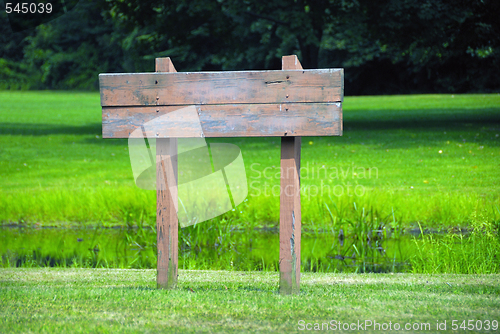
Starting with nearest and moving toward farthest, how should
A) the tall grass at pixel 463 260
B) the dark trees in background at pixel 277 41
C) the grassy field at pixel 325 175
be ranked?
the tall grass at pixel 463 260 < the grassy field at pixel 325 175 < the dark trees in background at pixel 277 41

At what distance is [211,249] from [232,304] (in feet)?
15.6

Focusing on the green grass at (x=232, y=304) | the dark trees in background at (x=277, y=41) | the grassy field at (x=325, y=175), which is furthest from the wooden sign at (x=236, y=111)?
the dark trees in background at (x=277, y=41)

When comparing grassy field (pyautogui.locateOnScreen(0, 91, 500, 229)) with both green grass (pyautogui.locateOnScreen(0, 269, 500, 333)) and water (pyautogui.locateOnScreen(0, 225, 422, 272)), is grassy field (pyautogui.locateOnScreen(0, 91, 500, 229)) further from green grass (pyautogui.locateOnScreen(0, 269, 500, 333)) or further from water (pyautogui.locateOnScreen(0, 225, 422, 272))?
green grass (pyautogui.locateOnScreen(0, 269, 500, 333))

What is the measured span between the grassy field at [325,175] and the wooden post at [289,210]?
430cm

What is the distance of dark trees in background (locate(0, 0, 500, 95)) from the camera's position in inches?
852

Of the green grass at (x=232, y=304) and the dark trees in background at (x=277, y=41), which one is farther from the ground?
the dark trees in background at (x=277, y=41)

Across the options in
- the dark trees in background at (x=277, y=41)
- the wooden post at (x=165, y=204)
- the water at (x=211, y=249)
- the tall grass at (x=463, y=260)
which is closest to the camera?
the wooden post at (x=165, y=204)

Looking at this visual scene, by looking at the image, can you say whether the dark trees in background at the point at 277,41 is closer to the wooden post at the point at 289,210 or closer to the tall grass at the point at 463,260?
the tall grass at the point at 463,260

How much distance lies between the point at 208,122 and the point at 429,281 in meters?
2.53

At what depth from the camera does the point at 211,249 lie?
9.12 m

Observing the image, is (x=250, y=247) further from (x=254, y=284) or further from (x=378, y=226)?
(x=254, y=284)

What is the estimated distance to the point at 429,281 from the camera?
18.7 feet

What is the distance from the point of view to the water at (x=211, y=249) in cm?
820

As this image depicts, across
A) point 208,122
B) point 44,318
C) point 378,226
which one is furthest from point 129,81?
point 378,226
